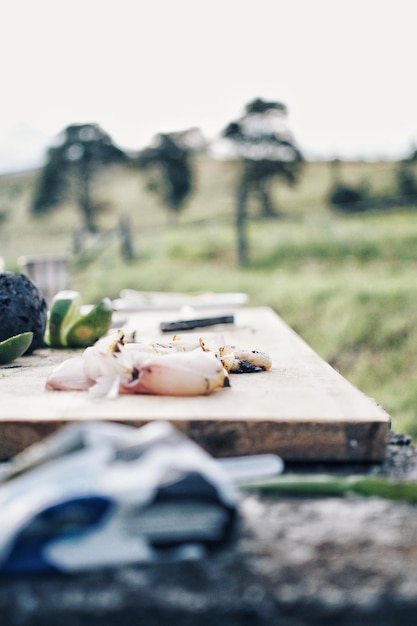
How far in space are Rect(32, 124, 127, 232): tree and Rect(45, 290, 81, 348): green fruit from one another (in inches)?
1492

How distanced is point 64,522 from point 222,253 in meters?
14.7

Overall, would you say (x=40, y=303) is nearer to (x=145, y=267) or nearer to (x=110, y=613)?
(x=110, y=613)

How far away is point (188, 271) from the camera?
13.7 m

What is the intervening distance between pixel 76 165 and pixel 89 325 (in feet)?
133

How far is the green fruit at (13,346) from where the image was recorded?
2.82 meters

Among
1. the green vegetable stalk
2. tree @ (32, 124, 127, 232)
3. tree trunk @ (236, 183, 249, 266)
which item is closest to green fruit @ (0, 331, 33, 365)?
the green vegetable stalk

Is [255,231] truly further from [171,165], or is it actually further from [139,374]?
[171,165]

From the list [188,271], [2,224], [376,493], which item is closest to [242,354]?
[376,493]

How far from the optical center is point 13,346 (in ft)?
9.31

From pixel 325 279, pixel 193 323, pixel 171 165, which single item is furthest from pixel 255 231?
pixel 171 165

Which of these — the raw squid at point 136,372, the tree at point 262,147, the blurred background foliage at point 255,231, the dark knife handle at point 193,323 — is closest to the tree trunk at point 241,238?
the blurred background foliage at point 255,231

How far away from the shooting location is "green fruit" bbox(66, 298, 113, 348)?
3.36 m

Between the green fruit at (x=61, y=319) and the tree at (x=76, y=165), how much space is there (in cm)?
3790

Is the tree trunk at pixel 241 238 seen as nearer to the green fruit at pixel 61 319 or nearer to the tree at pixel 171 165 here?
the green fruit at pixel 61 319
